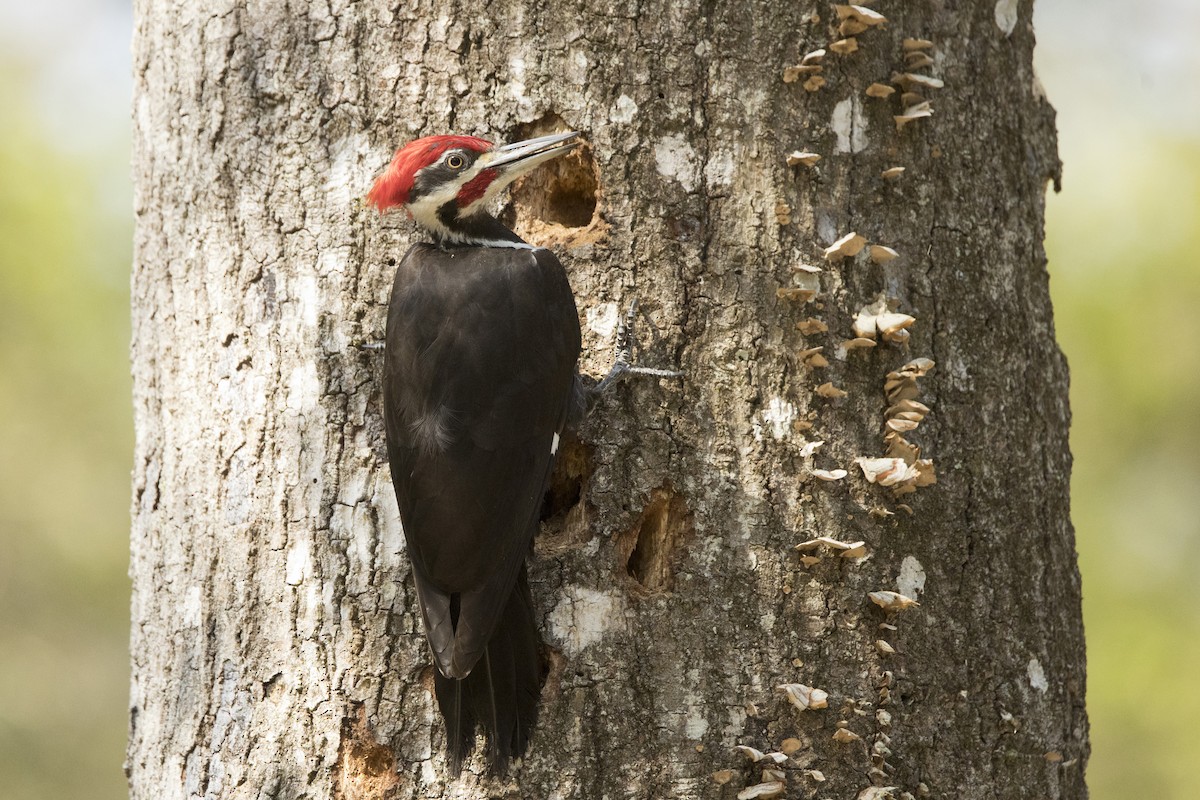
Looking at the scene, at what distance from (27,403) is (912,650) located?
9020 mm

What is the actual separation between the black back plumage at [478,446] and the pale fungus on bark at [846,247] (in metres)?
0.60

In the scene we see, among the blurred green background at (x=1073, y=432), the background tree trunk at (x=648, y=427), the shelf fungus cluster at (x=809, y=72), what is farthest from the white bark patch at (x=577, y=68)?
the blurred green background at (x=1073, y=432)

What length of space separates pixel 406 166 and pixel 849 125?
1.03 meters

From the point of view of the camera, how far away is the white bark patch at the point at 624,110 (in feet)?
8.64

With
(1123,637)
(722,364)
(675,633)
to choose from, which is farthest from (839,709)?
(1123,637)

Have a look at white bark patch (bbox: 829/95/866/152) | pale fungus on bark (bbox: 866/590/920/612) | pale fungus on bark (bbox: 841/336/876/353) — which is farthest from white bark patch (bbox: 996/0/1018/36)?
pale fungus on bark (bbox: 866/590/920/612)

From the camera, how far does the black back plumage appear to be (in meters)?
2.37

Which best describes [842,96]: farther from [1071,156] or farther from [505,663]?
[1071,156]

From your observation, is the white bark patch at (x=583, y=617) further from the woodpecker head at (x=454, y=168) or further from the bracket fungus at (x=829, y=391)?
the woodpecker head at (x=454, y=168)

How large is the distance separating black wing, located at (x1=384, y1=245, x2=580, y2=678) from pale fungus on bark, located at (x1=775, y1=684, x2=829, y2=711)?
623 millimetres

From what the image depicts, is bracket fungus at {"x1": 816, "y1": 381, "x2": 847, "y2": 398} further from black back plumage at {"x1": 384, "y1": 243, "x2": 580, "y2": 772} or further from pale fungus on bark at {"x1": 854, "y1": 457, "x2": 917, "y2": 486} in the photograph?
black back plumage at {"x1": 384, "y1": 243, "x2": 580, "y2": 772}

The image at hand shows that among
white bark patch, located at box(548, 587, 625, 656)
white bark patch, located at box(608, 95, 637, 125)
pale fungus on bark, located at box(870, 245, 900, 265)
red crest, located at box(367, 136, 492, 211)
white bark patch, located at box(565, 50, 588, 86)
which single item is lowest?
white bark patch, located at box(548, 587, 625, 656)

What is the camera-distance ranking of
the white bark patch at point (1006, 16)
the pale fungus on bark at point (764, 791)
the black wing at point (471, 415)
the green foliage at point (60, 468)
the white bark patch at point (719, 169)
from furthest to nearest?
the green foliage at point (60, 468), the white bark patch at point (1006, 16), the white bark patch at point (719, 169), the black wing at point (471, 415), the pale fungus on bark at point (764, 791)

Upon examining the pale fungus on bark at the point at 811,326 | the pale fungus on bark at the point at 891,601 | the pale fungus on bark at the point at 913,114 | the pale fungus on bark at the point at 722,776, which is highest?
the pale fungus on bark at the point at 913,114
